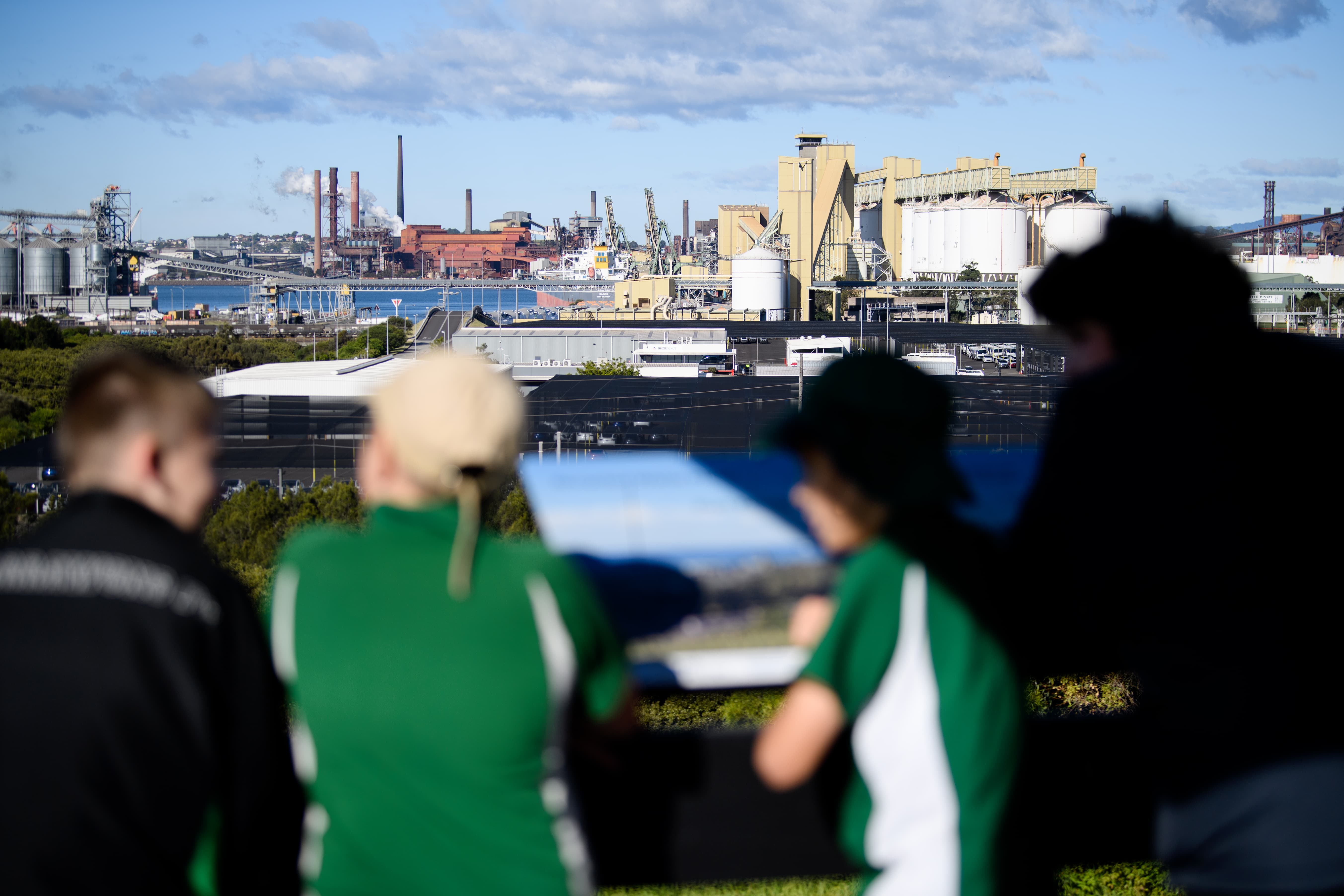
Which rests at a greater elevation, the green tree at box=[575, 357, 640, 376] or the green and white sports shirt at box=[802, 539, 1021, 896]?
the green tree at box=[575, 357, 640, 376]

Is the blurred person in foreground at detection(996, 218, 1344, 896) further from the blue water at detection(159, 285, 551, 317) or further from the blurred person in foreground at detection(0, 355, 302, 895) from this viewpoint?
the blue water at detection(159, 285, 551, 317)

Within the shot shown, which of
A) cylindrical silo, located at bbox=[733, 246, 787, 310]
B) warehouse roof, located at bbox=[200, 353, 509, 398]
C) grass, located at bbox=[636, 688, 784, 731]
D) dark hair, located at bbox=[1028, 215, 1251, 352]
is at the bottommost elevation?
grass, located at bbox=[636, 688, 784, 731]

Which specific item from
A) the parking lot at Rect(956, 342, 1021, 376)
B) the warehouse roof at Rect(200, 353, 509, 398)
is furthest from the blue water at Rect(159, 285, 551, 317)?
the warehouse roof at Rect(200, 353, 509, 398)

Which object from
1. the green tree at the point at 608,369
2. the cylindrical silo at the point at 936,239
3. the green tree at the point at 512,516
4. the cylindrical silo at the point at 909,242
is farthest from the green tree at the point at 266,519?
the cylindrical silo at the point at 909,242

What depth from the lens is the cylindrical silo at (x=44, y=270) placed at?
6262 centimetres

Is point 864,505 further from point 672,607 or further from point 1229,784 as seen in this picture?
point 1229,784

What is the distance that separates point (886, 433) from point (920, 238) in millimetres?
49666

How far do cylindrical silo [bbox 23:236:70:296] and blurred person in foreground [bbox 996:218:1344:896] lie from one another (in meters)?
70.9

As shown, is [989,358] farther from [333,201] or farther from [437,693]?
[333,201]

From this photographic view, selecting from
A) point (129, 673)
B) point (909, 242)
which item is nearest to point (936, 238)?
point (909, 242)

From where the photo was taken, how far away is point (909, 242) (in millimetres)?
49562

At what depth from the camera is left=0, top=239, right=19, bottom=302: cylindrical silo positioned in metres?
60.3

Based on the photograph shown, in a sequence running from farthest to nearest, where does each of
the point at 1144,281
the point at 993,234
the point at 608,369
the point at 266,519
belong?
the point at 993,234 < the point at 608,369 < the point at 266,519 < the point at 1144,281

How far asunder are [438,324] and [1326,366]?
37.9m
